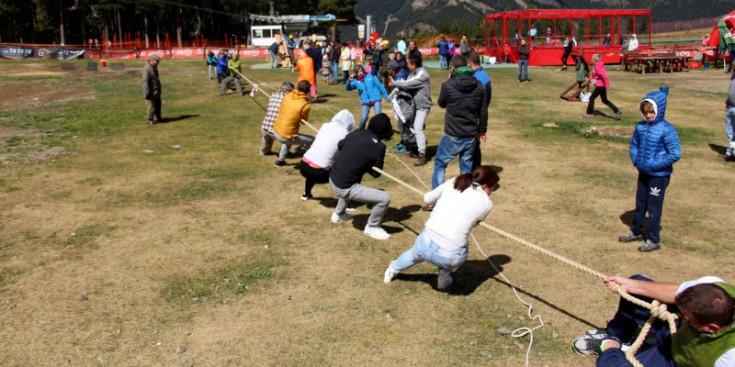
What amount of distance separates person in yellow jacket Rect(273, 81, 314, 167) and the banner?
39543 millimetres

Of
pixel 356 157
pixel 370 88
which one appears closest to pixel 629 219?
pixel 356 157

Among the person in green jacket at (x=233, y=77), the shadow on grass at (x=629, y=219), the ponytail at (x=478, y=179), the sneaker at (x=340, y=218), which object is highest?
the person in green jacket at (x=233, y=77)

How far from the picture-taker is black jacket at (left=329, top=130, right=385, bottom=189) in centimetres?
694

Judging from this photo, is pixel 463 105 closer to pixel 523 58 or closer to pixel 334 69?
pixel 523 58

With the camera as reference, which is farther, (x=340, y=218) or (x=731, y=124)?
(x=731, y=124)

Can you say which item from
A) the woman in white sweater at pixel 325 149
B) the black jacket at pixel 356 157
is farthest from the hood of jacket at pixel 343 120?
the black jacket at pixel 356 157

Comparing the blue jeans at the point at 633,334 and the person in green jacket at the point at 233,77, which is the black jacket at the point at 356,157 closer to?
the blue jeans at the point at 633,334

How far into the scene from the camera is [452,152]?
822cm

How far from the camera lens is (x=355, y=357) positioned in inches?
189

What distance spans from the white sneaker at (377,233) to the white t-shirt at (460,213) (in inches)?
75.7

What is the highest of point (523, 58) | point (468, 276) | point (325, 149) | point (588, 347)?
point (523, 58)

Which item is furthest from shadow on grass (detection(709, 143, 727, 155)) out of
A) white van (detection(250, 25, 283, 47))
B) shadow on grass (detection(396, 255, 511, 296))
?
white van (detection(250, 25, 283, 47))

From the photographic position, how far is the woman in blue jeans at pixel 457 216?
5250mm

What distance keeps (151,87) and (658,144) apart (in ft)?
39.6
